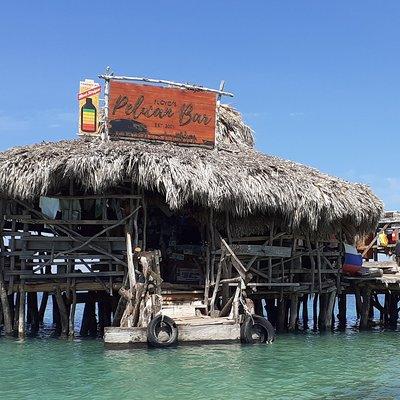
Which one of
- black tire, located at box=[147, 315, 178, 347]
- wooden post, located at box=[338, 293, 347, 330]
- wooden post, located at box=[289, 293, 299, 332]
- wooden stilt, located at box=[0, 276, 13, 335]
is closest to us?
black tire, located at box=[147, 315, 178, 347]

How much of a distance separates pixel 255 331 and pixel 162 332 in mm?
2236

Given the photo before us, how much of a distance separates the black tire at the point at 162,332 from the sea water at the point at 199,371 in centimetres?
19

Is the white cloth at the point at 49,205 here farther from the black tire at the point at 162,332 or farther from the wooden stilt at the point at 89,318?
the black tire at the point at 162,332

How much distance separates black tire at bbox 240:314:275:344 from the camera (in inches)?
559

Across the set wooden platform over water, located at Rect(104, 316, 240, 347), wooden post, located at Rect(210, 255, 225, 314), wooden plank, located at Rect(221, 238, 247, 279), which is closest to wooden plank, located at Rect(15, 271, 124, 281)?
wooden platform over water, located at Rect(104, 316, 240, 347)

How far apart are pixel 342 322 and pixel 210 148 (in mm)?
8142

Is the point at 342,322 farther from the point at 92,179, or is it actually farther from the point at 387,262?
the point at 92,179

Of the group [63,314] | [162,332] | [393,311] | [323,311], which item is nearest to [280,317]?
[323,311]

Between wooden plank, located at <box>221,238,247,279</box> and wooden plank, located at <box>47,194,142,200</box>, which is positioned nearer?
wooden plank, located at <box>221,238,247,279</box>

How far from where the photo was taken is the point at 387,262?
1997 centimetres

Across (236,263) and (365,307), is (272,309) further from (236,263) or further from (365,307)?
(236,263)

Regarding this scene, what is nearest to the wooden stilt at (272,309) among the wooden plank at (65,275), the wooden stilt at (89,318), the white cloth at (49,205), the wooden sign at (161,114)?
the wooden stilt at (89,318)

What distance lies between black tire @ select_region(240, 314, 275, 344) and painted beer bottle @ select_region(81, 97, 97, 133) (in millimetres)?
7866

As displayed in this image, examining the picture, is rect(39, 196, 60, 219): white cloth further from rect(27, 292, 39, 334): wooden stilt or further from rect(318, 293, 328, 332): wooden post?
rect(318, 293, 328, 332): wooden post
